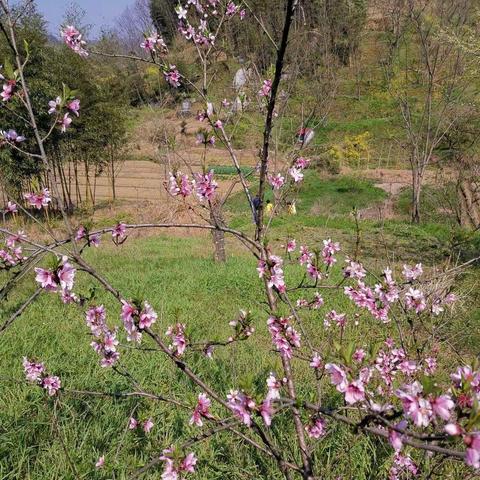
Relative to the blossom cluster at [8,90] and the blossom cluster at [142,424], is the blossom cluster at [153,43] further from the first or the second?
the blossom cluster at [142,424]

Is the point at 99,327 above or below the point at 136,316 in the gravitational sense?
below

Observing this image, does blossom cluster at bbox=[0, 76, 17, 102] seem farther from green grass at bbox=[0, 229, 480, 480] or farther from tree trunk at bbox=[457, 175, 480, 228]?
tree trunk at bbox=[457, 175, 480, 228]

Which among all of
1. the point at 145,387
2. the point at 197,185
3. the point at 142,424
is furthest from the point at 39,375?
the point at 197,185

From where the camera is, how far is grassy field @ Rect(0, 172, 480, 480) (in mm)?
2375

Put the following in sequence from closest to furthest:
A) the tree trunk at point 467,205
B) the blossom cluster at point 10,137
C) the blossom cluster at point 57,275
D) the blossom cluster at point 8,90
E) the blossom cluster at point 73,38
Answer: the blossom cluster at point 57,275
the blossom cluster at point 8,90
the blossom cluster at point 10,137
the blossom cluster at point 73,38
the tree trunk at point 467,205

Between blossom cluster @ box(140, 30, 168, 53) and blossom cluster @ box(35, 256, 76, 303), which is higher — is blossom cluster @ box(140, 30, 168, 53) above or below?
above

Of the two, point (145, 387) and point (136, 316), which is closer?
point (136, 316)

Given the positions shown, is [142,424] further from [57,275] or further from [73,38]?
[73,38]

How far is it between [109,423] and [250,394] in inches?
72.5

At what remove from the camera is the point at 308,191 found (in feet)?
57.0

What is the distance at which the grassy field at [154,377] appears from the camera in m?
2.38

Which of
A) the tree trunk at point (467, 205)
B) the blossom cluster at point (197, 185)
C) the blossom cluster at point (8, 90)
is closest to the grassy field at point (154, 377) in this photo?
the blossom cluster at point (197, 185)

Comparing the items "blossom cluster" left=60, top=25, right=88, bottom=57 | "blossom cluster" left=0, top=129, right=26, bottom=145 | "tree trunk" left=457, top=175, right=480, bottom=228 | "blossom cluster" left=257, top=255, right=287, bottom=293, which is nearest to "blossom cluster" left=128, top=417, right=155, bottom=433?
"blossom cluster" left=257, top=255, right=287, bottom=293

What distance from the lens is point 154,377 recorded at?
10.9 feet
